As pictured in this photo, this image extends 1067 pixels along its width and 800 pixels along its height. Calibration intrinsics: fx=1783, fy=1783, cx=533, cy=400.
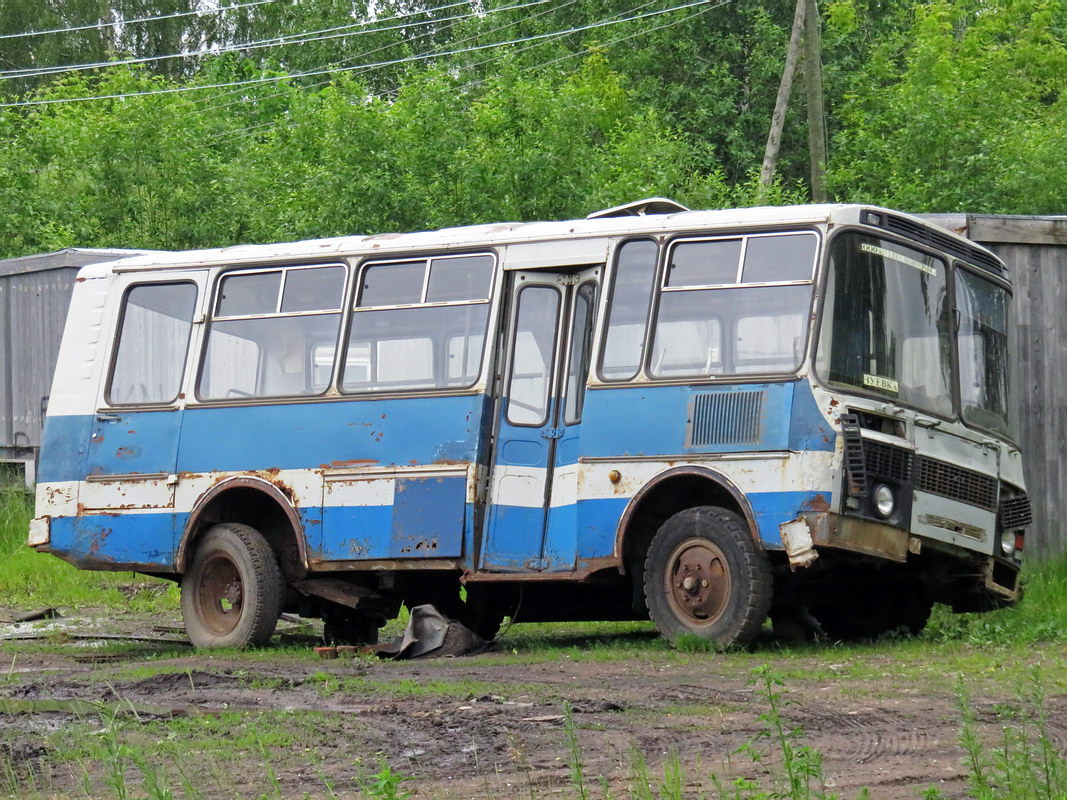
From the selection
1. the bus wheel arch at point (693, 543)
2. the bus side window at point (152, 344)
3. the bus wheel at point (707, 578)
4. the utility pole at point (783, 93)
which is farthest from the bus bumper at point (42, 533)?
the utility pole at point (783, 93)

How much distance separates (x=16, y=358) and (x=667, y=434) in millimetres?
11349

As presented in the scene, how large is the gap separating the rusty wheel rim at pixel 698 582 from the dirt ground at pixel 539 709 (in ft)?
1.10

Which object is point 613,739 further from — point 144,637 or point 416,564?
point 144,637

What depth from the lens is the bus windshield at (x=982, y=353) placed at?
38.5ft

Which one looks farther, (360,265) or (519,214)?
(519,214)

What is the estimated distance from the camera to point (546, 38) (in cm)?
3888

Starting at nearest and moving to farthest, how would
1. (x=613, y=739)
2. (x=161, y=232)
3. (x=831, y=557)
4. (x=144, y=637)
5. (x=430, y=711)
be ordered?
(x=613, y=739)
(x=430, y=711)
(x=831, y=557)
(x=144, y=637)
(x=161, y=232)

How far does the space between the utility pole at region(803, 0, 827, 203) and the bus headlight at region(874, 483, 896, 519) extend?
549 inches

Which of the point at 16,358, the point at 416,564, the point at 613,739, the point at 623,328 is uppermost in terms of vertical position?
the point at 16,358

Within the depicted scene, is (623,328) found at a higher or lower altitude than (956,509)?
higher

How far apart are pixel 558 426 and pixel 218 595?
3165 mm

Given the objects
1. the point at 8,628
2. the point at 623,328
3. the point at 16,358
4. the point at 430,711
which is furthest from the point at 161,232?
the point at 430,711

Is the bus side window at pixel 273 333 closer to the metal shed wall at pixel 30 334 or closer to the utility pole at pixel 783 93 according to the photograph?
the metal shed wall at pixel 30 334

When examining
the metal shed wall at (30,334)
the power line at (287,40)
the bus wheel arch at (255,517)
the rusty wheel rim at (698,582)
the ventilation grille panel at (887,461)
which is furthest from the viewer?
the power line at (287,40)
